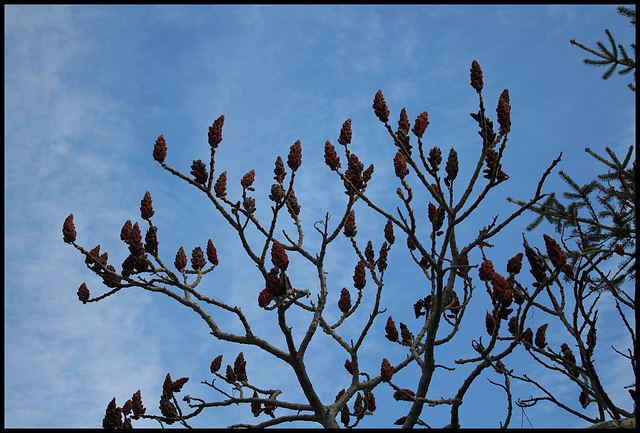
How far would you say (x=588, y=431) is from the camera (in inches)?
154

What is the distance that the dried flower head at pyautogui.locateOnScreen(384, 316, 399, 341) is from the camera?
5273 mm

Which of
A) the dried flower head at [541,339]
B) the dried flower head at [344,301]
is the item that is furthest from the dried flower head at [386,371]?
the dried flower head at [541,339]

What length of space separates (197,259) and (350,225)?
1694mm

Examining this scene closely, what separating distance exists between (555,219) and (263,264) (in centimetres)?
457

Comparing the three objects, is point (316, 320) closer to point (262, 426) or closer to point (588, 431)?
point (262, 426)

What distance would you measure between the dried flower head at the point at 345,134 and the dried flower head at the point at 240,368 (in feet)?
9.09

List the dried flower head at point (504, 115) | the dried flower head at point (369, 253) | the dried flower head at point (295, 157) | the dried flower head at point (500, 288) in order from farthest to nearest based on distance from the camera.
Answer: the dried flower head at point (369, 253), the dried flower head at point (295, 157), the dried flower head at point (504, 115), the dried flower head at point (500, 288)

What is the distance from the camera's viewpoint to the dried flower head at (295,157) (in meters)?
5.16

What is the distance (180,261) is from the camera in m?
5.35

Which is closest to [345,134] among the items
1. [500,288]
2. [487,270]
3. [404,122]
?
[404,122]

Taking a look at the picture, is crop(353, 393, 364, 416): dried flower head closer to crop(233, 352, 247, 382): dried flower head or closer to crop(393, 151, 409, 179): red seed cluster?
crop(233, 352, 247, 382): dried flower head

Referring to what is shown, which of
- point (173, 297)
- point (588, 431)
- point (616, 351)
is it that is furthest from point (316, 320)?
point (616, 351)

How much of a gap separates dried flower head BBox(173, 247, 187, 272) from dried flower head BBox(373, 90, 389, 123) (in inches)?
96.9

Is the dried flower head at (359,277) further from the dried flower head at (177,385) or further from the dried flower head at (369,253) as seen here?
the dried flower head at (177,385)
